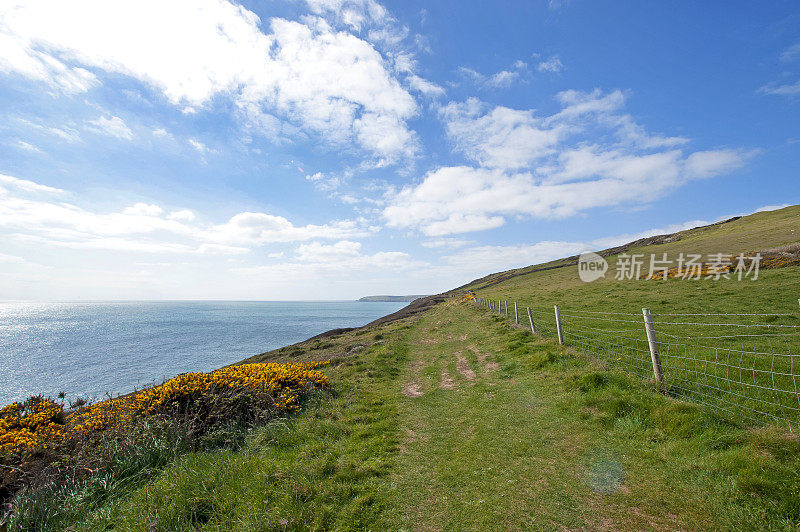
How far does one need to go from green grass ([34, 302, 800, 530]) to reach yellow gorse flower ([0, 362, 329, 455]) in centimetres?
215

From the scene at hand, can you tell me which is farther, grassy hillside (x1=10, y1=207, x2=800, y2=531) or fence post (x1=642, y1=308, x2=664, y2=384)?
fence post (x1=642, y1=308, x2=664, y2=384)

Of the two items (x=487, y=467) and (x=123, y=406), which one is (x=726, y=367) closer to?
(x=487, y=467)

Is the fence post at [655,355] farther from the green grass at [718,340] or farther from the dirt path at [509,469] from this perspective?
the dirt path at [509,469]

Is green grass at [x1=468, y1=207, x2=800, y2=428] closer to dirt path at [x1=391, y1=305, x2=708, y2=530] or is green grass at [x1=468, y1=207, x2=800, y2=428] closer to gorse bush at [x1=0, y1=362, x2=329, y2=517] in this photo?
dirt path at [x1=391, y1=305, x2=708, y2=530]

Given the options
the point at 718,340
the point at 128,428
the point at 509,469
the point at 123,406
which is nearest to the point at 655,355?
the point at 509,469

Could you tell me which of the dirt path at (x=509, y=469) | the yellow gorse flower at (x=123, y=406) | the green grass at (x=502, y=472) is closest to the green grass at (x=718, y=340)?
the green grass at (x=502, y=472)

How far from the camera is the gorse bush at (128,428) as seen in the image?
5.96m

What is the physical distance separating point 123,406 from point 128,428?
1.77 metres

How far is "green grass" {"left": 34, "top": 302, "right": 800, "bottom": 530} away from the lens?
410cm

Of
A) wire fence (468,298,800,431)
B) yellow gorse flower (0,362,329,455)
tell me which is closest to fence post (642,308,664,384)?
wire fence (468,298,800,431)

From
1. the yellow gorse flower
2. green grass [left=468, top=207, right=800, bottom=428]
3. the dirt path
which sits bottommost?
the dirt path

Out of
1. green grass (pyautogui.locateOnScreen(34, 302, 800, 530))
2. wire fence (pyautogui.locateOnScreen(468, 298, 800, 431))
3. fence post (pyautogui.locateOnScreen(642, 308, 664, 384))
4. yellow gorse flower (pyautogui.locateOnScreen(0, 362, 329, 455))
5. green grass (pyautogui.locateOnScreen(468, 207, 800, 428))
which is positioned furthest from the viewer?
fence post (pyautogui.locateOnScreen(642, 308, 664, 384))

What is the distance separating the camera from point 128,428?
730 cm

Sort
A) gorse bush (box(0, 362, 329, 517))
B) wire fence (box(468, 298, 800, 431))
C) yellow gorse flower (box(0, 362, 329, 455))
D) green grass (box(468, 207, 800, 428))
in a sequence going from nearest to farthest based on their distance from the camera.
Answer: wire fence (box(468, 298, 800, 431)), gorse bush (box(0, 362, 329, 517)), green grass (box(468, 207, 800, 428)), yellow gorse flower (box(0, 362, 329, 455))
